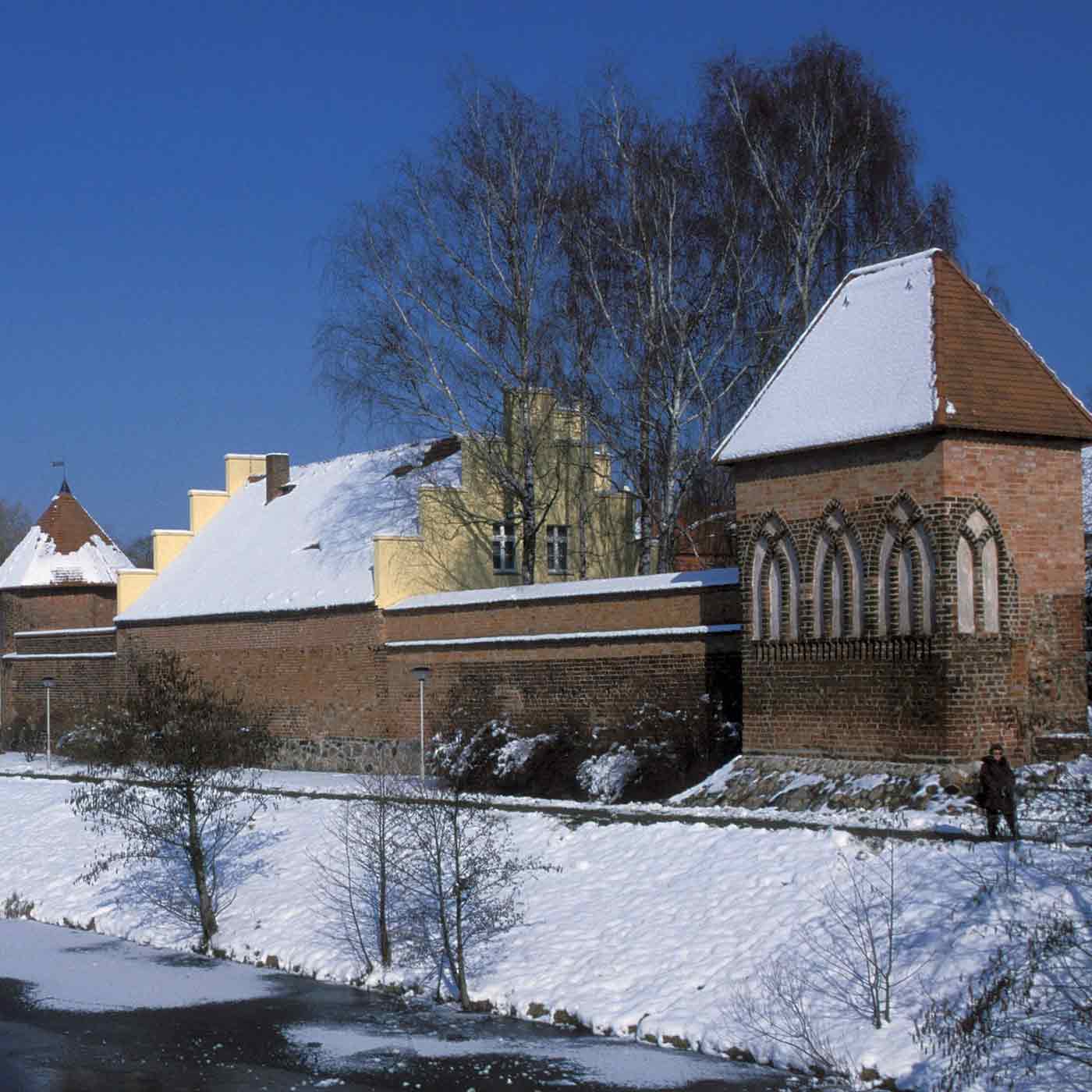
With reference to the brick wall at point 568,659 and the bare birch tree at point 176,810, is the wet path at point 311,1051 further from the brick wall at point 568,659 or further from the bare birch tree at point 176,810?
the brick wall at point 568,659

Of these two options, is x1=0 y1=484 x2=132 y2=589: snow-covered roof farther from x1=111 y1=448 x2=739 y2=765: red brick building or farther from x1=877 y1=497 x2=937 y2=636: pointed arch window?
x1=877 y1=497 x2=937 y2=636: pointed arch window

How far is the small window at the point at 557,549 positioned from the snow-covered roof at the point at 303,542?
2325 millimetres

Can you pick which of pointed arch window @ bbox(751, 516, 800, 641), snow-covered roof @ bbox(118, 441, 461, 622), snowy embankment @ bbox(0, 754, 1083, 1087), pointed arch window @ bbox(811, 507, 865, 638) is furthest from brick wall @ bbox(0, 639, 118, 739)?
pointed arch window @ bbox(811, 507, 865, 638)

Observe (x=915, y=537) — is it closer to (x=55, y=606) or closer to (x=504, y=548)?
(x=504, y=548)

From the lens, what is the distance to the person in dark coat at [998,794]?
54.5 ft

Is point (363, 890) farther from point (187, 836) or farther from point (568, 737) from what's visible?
point (568, 737)

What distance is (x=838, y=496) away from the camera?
21453mm

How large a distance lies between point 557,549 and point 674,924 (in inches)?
759

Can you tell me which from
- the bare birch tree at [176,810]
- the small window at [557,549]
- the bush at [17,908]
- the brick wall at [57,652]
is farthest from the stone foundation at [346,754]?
the brick wall at [57,652]

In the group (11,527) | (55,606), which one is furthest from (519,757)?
(11,527)

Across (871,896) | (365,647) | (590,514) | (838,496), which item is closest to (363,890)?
(871,896)

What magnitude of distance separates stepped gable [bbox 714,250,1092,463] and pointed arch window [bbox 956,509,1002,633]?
1.19 metres

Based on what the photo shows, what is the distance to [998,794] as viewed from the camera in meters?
16.8

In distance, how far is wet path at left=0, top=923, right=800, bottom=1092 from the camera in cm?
1349
